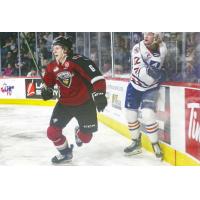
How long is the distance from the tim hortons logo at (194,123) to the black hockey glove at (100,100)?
0.62m

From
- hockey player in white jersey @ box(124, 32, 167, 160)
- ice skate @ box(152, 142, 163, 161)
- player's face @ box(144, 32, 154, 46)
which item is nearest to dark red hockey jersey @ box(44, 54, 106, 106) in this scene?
hockey player in white jersey @ box(124, 32, 167, 160)

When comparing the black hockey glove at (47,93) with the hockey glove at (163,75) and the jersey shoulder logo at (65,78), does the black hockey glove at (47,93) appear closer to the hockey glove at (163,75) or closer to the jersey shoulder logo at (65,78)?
the jersey shoulder logo at (65,78)

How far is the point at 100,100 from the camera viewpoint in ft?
9.64

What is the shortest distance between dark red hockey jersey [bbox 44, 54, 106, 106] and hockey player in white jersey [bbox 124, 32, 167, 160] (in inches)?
9.8

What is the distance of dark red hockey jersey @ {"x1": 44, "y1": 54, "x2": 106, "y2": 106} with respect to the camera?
2.93m

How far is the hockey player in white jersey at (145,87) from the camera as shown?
9.43ft

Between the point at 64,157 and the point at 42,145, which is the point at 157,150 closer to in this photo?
the point at 64,157

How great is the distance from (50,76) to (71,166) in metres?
0.70

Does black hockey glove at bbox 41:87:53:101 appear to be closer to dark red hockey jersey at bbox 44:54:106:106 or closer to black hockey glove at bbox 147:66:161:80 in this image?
dark red hockey jersey at bbox 44:54:106:106

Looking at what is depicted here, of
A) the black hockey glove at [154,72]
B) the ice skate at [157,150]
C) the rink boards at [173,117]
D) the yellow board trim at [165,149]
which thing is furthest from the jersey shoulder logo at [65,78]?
the ice skate at [157,150]

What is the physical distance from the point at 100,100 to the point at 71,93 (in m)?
0.23

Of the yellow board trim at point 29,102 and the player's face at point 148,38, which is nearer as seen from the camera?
the player's face at point 148,38

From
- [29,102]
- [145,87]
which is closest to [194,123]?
[145,87]
